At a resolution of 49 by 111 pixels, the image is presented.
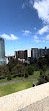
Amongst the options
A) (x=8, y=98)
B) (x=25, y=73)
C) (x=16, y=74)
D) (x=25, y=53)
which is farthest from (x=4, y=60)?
(x=8, y=98)

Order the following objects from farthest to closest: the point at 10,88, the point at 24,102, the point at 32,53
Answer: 1. the point at 32,53
2. the point at 10,88
3. the point at 24,102

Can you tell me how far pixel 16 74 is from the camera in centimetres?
2266

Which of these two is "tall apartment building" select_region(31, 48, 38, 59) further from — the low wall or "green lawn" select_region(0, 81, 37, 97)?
the low wall

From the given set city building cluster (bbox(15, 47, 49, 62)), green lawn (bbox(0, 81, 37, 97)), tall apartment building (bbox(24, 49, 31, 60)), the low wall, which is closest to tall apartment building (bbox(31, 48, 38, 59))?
city building cluster (bbox(15, 47, 49, 62))

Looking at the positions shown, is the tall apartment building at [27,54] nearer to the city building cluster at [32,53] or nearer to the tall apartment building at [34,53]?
the city building cluster at [32,53]

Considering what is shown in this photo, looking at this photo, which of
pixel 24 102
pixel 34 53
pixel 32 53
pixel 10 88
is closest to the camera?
pixel 24 102

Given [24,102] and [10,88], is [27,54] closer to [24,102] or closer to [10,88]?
[10,88]

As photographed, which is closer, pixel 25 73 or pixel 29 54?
pixel 25 73

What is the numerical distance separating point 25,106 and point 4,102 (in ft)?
0.91

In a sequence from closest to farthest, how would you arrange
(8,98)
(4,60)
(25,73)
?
(8,98)
(25,73)
(4,60)

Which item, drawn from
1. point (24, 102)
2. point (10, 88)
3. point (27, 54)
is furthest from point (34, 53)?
point (24, 102)

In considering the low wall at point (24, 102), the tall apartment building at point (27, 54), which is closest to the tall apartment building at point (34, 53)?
the tall apartment building at point (27, 54)

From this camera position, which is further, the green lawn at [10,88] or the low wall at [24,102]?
the green lawn at [10,88]

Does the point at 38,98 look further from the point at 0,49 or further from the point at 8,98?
the point at 0,49
